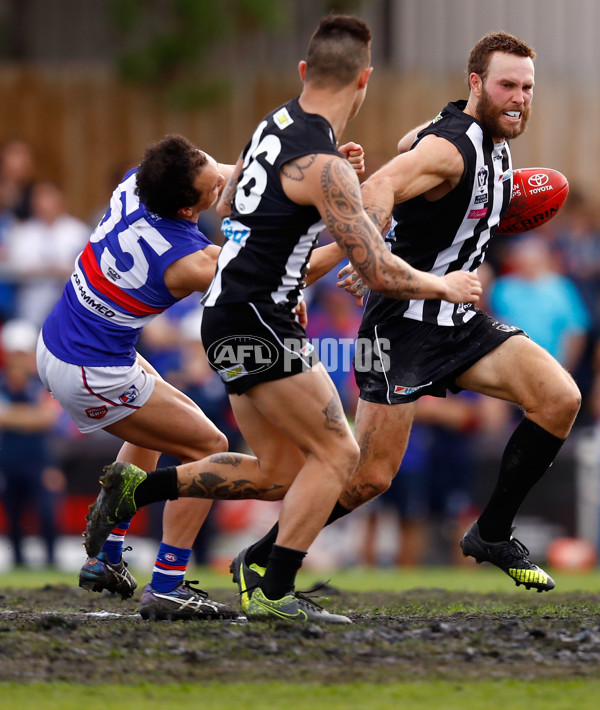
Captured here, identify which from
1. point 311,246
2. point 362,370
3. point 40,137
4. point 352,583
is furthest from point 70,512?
point 311,246

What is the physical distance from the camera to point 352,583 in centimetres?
1029

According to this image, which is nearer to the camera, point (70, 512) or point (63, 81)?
point (70, 512)

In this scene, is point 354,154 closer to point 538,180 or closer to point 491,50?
point 491,50

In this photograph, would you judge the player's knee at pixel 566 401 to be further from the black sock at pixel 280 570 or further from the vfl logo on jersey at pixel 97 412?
the vfl logo on jersey at pixel 97 412

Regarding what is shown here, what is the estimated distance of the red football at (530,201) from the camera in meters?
7.09

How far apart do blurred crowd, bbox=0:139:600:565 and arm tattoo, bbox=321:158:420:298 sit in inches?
242

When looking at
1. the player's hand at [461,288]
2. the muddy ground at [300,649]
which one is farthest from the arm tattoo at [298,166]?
the muddy ground at [300,649]

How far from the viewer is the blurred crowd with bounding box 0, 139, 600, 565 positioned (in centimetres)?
1198

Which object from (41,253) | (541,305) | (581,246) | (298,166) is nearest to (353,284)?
(298,166)

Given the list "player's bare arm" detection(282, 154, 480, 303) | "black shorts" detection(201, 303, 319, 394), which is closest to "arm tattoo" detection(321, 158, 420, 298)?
"player's bare arm" detection(282, 154, 480, 303)

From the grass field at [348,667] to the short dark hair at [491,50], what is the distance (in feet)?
9.63

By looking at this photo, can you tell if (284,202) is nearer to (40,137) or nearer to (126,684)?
(126,684)

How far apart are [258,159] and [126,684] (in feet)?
8.12

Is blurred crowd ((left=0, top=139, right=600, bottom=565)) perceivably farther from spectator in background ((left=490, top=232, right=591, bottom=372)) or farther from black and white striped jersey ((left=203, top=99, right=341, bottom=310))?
black and white striped jersey ((left=203, top=99, right=341, bottom=310))
